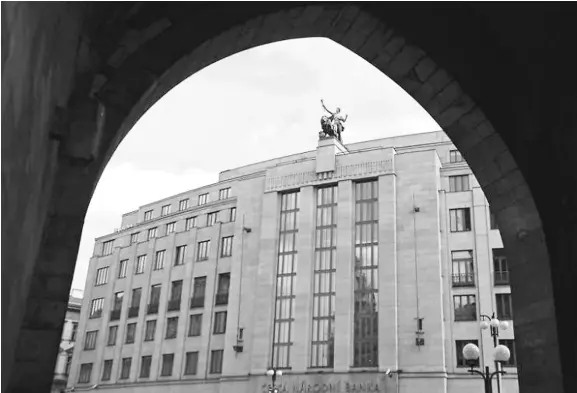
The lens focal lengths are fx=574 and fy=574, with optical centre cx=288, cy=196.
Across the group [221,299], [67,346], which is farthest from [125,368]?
[67,346]

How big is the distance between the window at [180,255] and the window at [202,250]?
151cm

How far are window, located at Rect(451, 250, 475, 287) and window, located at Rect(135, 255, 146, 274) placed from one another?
26.7 metres

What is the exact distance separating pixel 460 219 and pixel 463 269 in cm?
Answer: 334

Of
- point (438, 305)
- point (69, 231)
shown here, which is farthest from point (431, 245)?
point (69, 231)

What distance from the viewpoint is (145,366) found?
150 feet

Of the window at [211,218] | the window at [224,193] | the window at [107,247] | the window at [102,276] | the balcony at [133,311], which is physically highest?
the window at [224,193]

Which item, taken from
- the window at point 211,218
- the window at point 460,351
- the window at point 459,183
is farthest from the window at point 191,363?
the window at point 459,183

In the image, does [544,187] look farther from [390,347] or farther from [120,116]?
[390,347]

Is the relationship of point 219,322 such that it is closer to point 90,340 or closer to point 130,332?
point 130,332

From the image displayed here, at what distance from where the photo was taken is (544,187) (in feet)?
19.9

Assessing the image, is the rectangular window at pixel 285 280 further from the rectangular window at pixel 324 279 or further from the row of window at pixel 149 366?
the row of window at pixel 149 366

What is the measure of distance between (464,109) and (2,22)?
5.11 meters

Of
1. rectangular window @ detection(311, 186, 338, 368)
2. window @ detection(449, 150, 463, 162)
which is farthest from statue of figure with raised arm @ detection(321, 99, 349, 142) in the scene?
window @ detection(449, 150, 463, 162)

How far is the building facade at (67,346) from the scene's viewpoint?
2258 inches
